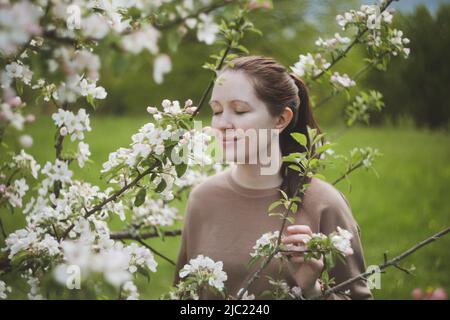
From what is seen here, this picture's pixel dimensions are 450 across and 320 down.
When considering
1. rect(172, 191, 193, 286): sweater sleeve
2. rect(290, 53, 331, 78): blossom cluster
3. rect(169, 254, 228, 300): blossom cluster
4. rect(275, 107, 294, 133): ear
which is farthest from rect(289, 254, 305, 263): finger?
rect(290, 53, 331, 78): blossom cluster

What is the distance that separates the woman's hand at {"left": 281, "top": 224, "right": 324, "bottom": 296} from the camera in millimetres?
1544

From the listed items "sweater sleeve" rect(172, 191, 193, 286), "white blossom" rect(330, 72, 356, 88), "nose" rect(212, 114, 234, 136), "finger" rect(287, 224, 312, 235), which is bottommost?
"finger" rect(287, 224, 312, 235)

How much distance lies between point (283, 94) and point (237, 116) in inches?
9.8

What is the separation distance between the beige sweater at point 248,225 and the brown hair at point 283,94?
12cm

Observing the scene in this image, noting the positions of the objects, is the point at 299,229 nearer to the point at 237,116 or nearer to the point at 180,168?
the point at 180,168

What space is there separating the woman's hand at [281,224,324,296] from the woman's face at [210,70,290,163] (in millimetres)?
448

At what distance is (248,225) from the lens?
211 cm

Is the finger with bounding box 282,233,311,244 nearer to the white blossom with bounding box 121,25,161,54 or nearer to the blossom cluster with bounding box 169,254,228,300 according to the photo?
the blossom cluster with bounding box 169,254,228,300

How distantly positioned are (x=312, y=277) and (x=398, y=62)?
14.3 metres

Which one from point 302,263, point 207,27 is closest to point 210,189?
point 302,263
